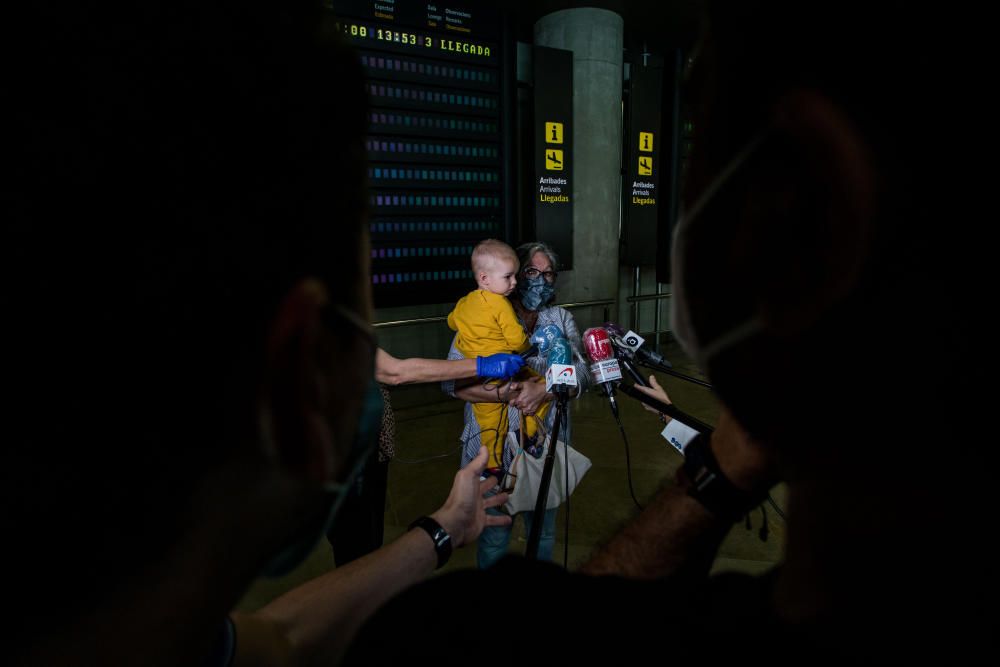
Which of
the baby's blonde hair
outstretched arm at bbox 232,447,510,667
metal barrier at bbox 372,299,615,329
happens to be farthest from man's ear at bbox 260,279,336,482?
metal barrier at bbox 372,299,615,329

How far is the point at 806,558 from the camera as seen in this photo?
529 millimetres

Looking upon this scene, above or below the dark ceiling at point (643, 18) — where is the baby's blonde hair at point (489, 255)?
below

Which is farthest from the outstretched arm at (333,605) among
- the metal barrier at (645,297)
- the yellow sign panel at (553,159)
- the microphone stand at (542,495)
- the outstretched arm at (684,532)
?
the metal barrier at (645,297)

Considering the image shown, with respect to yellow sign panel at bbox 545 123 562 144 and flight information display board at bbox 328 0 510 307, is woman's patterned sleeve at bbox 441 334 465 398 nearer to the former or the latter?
flight information display board at bbox 328 0 510 307

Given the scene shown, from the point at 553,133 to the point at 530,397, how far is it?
10.6ft

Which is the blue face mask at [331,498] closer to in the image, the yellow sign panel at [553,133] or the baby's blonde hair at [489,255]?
the baby's blonde hair at [489,255]

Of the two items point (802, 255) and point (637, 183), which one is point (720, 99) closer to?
point (802, 255)

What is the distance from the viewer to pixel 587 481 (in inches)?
141

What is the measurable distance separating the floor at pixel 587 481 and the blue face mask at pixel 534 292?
1.10 meters

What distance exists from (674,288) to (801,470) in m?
0.27

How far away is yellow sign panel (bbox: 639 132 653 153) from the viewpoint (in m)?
5.43

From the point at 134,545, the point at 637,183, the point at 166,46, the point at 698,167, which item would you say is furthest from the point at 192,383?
the point at 637,183

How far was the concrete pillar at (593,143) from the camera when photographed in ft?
16.8

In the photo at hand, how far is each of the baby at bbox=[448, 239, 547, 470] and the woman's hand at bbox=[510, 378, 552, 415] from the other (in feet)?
0.23
